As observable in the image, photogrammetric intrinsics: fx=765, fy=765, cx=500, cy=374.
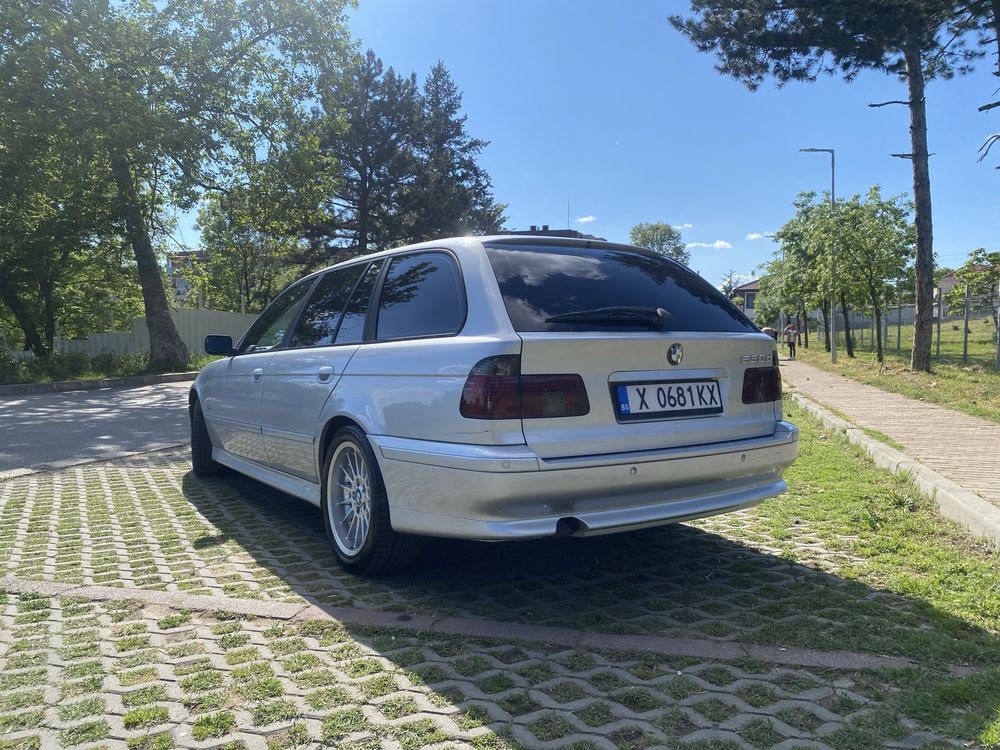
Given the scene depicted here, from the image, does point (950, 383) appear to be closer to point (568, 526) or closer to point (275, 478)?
point (275, 478)

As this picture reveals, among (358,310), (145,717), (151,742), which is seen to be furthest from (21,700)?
(358,310)

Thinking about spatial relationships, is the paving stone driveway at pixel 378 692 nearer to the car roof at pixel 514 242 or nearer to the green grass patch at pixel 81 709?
the green grass patch at pixel 81 709

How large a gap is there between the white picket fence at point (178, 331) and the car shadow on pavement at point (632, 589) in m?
20.1

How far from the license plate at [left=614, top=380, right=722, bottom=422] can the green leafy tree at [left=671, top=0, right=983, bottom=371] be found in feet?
40.7

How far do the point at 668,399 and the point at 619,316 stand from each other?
0.45m

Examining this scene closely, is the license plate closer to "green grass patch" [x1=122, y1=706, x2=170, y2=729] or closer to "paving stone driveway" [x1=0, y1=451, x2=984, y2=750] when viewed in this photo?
"paving stone driveway" [x1=0, y1=451, x2=984, y2=750]

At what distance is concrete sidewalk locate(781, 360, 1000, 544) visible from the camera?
5.05 metres

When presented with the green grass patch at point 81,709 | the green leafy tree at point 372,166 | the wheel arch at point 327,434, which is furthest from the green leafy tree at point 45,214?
the green grass patch at point 81,709

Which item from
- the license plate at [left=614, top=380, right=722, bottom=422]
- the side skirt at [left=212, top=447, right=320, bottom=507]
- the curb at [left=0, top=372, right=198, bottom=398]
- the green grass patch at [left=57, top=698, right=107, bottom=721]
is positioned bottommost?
the green grass patch at [left=57, top=698, right=107, bottom=721]

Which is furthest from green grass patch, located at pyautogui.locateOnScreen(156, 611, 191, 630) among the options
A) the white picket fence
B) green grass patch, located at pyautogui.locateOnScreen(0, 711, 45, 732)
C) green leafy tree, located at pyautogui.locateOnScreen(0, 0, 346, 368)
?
the white picket fence

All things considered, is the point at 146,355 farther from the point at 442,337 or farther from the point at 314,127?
the point at 442,337

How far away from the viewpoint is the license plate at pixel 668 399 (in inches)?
133

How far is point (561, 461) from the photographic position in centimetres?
317

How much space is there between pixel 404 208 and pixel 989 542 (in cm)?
3294
